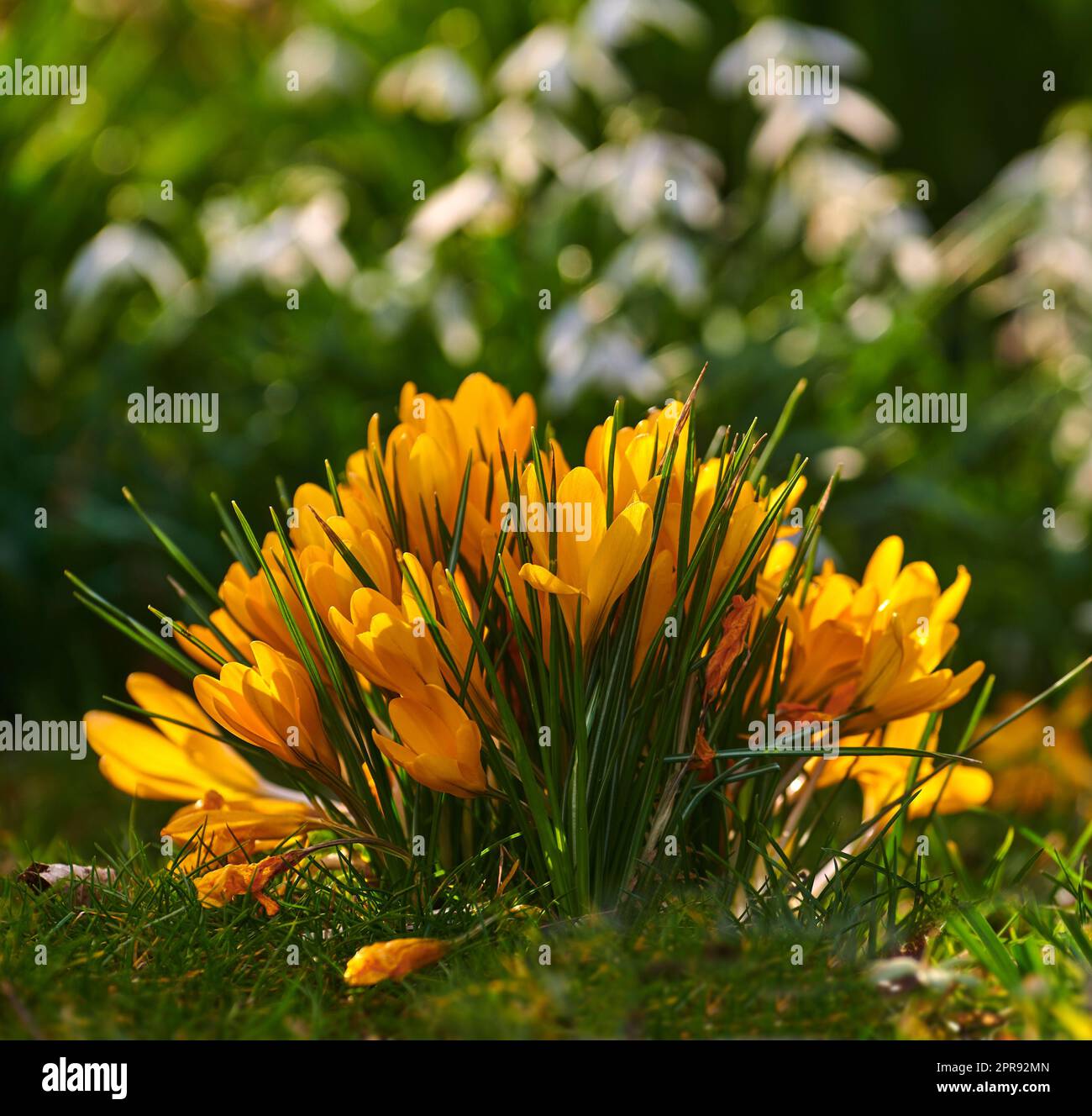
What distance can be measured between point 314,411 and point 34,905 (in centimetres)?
186

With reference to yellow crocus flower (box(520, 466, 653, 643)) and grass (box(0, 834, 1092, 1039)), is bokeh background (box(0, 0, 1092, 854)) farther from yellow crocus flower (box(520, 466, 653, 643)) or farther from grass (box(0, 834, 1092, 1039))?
yellow crocus flower (box(520, 466, 653, 643))

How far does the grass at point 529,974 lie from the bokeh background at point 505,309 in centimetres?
130

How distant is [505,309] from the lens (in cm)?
315

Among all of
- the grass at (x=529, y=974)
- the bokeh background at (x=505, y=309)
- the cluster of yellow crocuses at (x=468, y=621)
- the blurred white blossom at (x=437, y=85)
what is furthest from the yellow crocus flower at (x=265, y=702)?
the blurred white blossom at (x=437, y=85)

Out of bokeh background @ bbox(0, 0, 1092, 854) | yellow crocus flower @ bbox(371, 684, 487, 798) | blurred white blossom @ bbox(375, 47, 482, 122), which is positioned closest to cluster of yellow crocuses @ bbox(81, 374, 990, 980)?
yellow crocus flower @ bbox(371, 684, 487, 798)

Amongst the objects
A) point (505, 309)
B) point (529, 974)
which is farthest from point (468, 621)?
point (505, 309)

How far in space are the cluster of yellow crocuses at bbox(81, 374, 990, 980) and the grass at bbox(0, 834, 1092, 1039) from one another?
62mm

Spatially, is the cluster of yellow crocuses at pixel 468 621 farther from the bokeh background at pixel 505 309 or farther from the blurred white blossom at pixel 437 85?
the blurred white blossom at pixel 437 85

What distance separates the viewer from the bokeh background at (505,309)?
2.96m

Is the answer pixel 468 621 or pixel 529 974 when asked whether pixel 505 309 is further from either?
pixel 529 974

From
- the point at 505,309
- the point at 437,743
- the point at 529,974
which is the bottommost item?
the point at 529,974

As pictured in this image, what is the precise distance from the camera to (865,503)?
295 centimetres

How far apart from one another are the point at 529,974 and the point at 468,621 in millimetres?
310

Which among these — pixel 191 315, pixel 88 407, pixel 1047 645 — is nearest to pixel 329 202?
pixel 191 315
